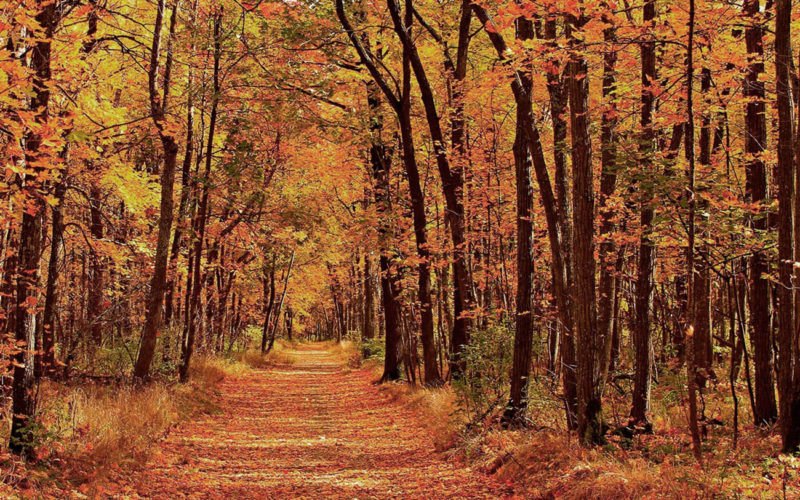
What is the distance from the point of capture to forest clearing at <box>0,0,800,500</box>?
18.2 feet

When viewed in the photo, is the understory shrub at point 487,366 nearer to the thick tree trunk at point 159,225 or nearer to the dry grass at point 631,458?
the dry grass at point 631,458

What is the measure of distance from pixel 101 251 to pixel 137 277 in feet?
15.4

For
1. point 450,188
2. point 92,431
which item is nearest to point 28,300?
point 92,431

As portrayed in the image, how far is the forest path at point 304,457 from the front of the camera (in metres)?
6.25

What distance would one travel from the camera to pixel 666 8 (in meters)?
7.46

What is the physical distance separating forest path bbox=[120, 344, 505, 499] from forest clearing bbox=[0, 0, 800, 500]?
6 centimetres

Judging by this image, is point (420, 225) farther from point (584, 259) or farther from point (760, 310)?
point (760, 310)

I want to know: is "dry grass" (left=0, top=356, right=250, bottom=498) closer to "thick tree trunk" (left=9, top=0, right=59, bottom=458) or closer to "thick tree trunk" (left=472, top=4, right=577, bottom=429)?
"thick tree trunk" (left=9, top=0, right=59, bottom=458)

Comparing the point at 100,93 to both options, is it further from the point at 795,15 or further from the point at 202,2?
the point at 795,15

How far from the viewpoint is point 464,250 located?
11.0 meters

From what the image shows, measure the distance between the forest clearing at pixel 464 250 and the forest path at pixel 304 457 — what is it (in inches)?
2.2

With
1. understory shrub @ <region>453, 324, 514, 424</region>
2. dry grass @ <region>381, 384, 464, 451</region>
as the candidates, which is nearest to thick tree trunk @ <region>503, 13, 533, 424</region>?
understory shrub @ <region>453, 324, 514, 424</region>

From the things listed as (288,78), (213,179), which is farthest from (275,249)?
(288,78)

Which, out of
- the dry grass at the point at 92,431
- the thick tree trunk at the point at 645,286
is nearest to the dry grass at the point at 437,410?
the thick tree trunk at the point at 645,286
